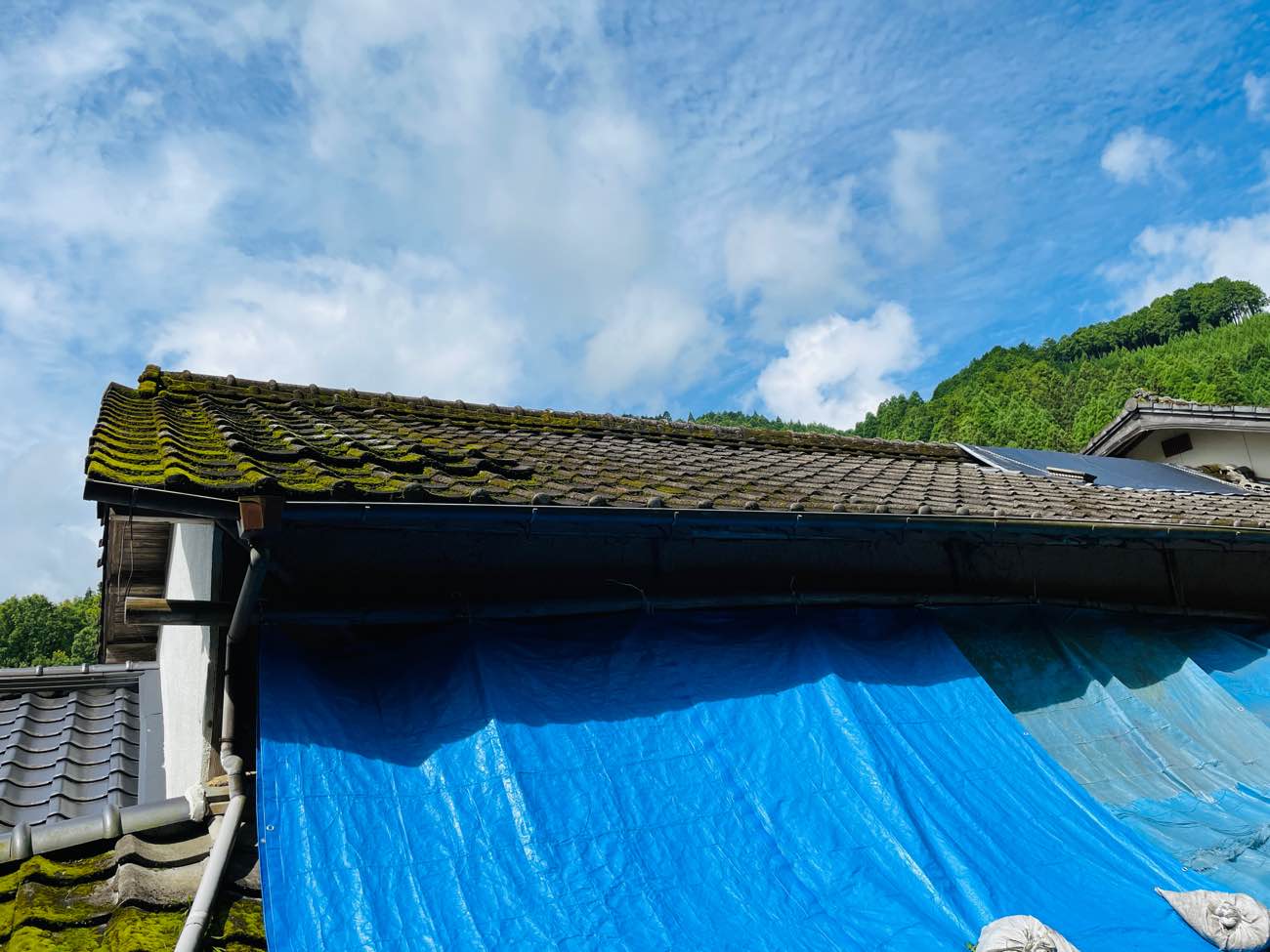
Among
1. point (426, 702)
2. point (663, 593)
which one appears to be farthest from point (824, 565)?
point (426, 702)

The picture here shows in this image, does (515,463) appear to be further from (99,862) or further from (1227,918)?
(1227,918)

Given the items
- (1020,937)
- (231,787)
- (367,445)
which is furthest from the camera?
(367,445)

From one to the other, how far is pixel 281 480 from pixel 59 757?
255 cm

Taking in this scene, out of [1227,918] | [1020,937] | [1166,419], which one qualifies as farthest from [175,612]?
[1166,419]

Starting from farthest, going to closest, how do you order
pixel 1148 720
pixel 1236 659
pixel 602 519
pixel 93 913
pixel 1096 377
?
pixel 1096 377, pixel 1236 659, pixel 1148 720, pixel 602 519, pixel 93 913

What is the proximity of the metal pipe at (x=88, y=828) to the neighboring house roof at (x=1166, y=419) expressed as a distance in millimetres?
18355

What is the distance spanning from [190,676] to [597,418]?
4.99 metres

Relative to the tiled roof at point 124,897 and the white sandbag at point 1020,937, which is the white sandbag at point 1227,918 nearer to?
the white sandbag at point 1020,937

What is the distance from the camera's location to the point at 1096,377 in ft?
224

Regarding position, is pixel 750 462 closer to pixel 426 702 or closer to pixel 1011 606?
pixel 1011 606

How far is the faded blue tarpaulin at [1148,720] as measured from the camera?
5125mm

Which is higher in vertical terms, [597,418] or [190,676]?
[597,418]

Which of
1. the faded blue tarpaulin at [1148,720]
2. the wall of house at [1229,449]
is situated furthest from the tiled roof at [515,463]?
the wall of house at [1229,449]

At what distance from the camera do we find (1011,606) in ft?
22.2
